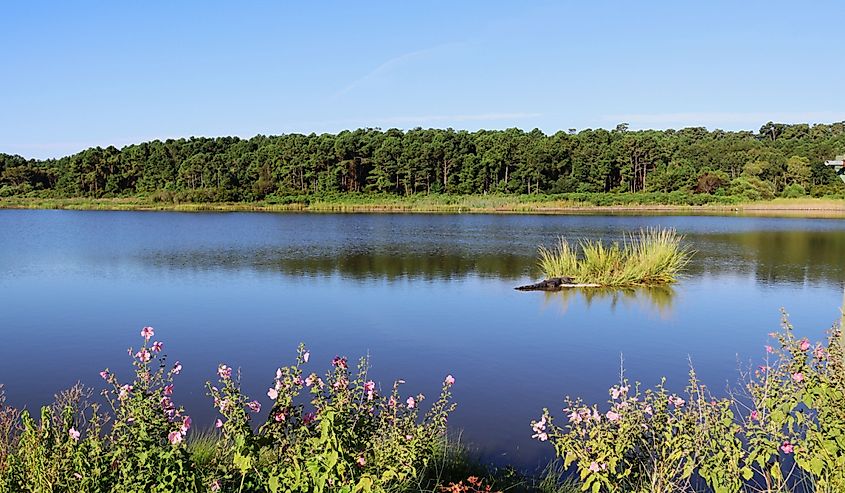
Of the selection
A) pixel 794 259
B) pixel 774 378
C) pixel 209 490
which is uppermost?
pixel 774 378

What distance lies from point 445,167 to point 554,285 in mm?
53112

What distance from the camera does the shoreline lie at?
52438 mm

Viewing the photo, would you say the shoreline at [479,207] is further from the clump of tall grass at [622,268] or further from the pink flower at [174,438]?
the pink flower at [174,438]

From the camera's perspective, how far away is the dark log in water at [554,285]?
14.4 meters

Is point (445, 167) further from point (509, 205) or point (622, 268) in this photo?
point (622, 268)

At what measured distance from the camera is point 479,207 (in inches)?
2142

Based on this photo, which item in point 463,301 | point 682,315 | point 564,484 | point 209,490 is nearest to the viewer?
point 209,490

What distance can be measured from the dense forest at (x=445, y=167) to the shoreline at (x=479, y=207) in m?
3.07

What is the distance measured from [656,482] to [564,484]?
81 cm

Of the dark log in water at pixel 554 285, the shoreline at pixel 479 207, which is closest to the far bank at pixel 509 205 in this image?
the shoreline at pixel 479 207

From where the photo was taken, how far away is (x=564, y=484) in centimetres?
446

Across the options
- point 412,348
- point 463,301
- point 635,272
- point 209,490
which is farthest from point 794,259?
point 209,490

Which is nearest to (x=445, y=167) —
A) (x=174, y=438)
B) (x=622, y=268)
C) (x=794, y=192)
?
(x=794, y=192)

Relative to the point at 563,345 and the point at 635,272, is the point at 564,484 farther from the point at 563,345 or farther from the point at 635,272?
the point at 635,272
